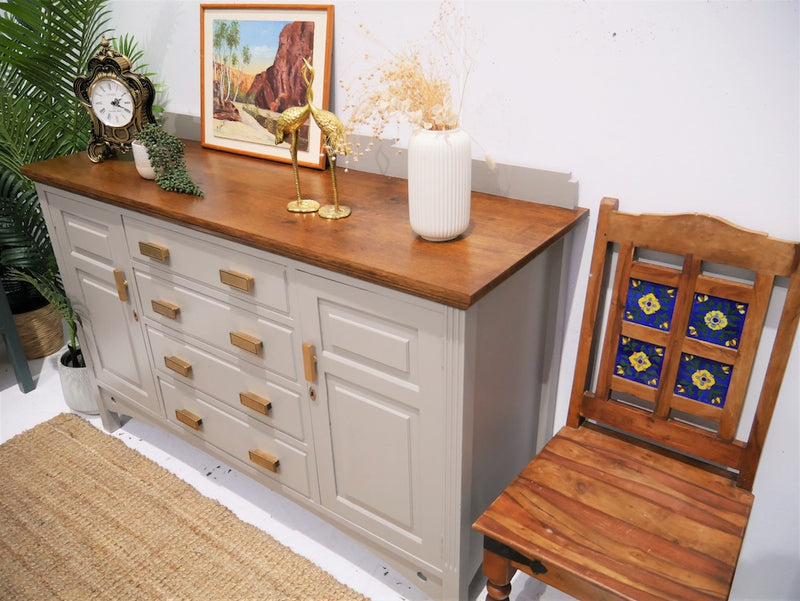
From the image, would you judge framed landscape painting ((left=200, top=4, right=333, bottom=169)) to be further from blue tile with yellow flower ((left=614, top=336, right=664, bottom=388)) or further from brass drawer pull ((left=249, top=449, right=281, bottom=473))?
blue tile with yellow flower ((left=614, top=336, right=664, bottom=388))

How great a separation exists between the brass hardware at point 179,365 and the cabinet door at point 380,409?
0.49m

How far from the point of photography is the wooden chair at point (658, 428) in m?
1.18

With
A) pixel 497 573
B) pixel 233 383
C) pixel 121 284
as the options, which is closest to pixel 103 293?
pixel 121 284

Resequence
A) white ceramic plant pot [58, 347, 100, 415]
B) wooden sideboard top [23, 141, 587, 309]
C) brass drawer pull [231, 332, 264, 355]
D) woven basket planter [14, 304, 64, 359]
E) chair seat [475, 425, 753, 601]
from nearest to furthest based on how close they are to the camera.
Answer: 1. chair seat [475, 425, 753, 601]
2. wooden sideboard top [23, 141, 587, 309]
3. brass drawer pull [231, 332, 264, 355]
4. white ceramic plant pot [58, 347, 100, 415]
5. woven basket planter [14, 304, 64, 359]

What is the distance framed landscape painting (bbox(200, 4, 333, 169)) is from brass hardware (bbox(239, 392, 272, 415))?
69cm

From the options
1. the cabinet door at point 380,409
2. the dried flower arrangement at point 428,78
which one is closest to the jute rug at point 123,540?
the cabinet door at point 380,409

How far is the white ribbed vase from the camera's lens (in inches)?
49.7

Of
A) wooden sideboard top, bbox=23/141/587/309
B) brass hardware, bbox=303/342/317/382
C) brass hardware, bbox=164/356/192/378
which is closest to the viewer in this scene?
wooden sideboard top, bbox=23/141/587/309

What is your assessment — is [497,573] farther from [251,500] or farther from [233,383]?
[251,500]

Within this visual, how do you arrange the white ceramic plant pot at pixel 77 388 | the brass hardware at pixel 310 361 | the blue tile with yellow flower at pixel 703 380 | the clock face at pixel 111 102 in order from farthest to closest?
the white ceramic plant pot at pixel 77 388, the clock face at pixel 111 102, the brass hardware at pixel 310 361, the blue tile with yellow flower at pixel 703 380

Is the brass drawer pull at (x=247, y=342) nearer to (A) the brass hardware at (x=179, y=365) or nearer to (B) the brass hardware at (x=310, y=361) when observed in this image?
(B) the brass hardware at (x=310, y=361)

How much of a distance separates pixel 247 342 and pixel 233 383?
21 centimetres

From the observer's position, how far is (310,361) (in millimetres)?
1488

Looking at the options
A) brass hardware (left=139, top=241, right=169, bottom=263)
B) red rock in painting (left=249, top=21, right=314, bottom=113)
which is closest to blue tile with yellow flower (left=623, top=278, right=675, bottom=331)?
red rock in painting (left=249, top=21, right=314, bottom=113)
